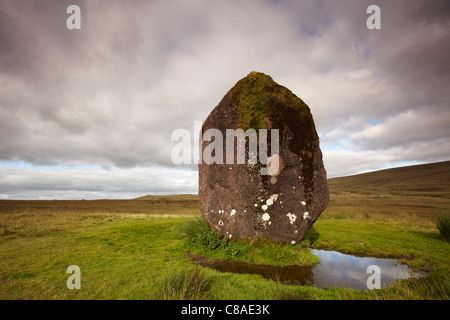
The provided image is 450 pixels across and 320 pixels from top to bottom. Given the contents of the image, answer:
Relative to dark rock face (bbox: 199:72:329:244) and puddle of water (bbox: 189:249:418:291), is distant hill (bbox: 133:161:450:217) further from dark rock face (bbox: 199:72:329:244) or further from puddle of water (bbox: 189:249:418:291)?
dark rock face (bbox: 199:72:329:244)

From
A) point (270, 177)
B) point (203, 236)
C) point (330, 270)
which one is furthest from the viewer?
point (203, 236)

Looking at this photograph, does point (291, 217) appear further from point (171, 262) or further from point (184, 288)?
point (184, 288)

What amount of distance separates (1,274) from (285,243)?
8.64 metres

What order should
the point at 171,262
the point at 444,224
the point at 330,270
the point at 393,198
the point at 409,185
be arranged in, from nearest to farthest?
the point at 330,270, the point at 171,262, the point at 444,224, the point at 393,198, the point at 409,185

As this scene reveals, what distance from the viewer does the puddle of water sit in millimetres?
5406

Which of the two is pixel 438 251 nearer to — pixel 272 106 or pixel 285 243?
pixel 285 243

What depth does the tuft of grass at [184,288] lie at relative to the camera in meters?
3.93

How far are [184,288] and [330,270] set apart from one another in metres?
4.72

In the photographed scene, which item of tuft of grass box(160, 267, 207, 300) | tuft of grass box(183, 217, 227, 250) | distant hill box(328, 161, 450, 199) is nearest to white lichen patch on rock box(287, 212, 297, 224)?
tuft of grass box(183, 217, 227, 250)

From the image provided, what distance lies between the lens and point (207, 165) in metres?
9.34

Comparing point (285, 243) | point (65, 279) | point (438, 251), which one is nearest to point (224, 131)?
point (285, 243)

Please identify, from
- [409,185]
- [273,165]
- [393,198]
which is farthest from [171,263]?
[409,185]

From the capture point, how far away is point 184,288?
400 cm
